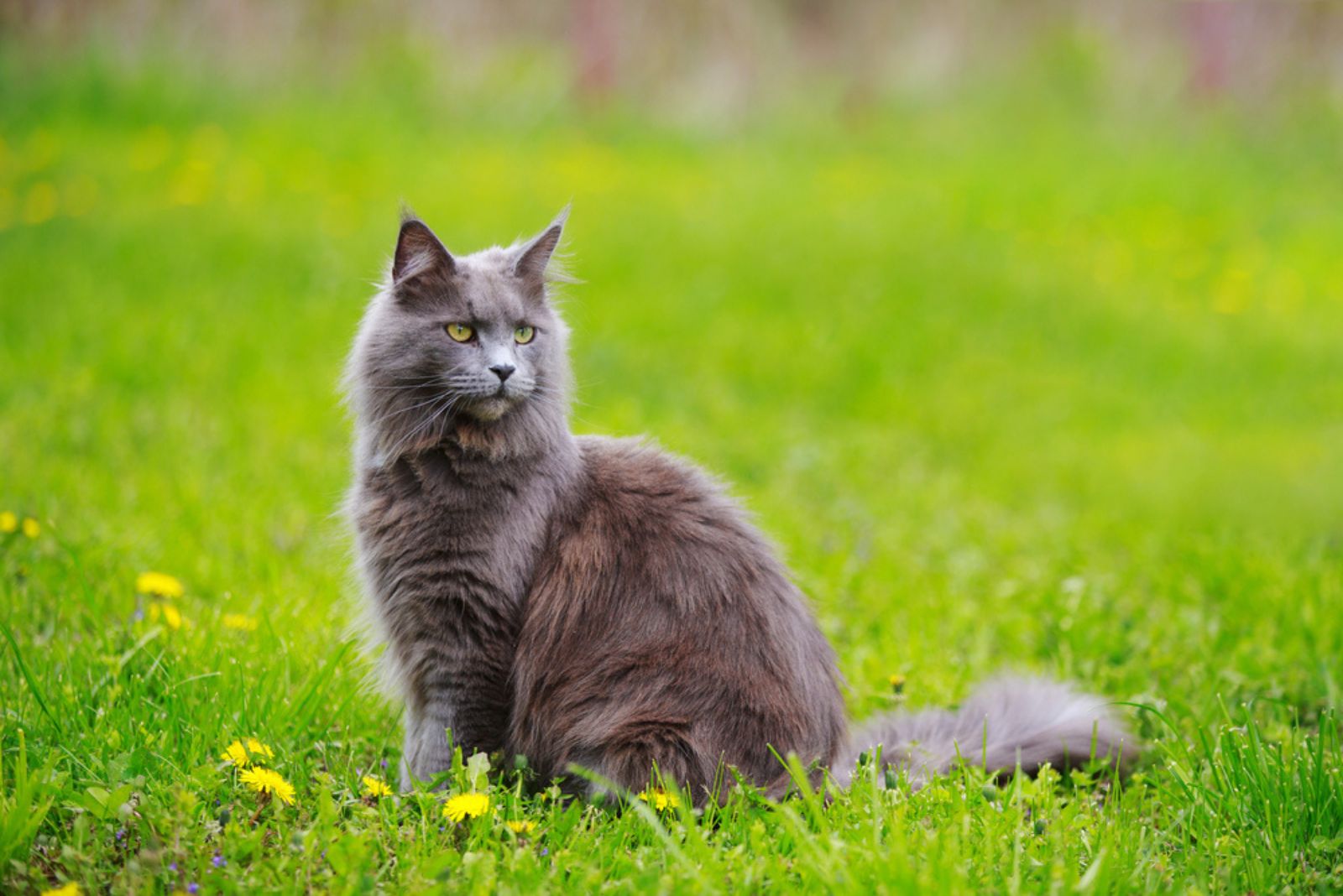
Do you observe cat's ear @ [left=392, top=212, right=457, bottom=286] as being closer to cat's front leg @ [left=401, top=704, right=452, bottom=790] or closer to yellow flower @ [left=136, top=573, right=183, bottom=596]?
cat's front leg @ [left=401, top=704, right=452, bottom=790]

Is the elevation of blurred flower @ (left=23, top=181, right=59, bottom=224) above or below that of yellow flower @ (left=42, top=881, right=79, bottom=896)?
above

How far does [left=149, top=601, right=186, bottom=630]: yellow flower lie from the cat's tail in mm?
1979

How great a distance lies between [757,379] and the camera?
7.49 metres

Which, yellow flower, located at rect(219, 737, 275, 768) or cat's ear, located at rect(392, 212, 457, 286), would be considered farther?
cat's ear, located at rect(392, 212, 457, 286)

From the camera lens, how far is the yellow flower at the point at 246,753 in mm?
2719

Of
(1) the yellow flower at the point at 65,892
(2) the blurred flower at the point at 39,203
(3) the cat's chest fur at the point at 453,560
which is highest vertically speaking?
(2) the blurred flower at the point at 39,203

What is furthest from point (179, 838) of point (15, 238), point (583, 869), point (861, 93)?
point (861, 93)

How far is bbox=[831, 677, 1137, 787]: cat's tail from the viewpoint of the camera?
3234 millimetres

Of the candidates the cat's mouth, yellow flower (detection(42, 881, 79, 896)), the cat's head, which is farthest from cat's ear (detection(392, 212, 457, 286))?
yellow flower (detection(42, 881, 79, 896))

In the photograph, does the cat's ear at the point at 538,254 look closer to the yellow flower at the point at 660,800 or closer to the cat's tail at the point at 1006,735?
the yellow flower at the point at 660,800

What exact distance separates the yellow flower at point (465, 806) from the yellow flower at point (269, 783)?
Result: 354mm

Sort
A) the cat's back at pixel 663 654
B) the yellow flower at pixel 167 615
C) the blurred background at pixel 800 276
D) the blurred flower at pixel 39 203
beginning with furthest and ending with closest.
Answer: the blurred flower at pixel 39 203 → the blurred background at pixel 800 276 → the yellow flower at pixel 167 615 → the cat's back at pixel 663 654

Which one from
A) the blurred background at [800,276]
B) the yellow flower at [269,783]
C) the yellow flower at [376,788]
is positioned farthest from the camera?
the blurred background at [800,276]

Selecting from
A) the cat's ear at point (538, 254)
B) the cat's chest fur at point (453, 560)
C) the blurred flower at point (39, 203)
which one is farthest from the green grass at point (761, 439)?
the cat's ear at point (538, 254)
